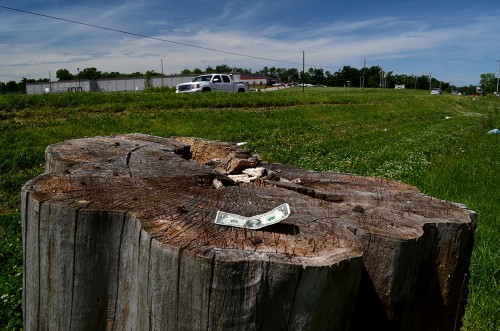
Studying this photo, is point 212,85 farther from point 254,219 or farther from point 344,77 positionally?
point 344,77

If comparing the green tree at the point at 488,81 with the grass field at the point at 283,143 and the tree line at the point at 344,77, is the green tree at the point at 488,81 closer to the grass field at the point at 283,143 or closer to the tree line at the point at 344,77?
the tree line at the point at 344,77

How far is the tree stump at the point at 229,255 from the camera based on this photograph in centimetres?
169

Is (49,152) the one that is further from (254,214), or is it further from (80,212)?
(254,214)

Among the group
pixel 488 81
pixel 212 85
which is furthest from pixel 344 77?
pixel 212 85

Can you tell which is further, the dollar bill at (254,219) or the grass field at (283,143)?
the grass field at (283,143)

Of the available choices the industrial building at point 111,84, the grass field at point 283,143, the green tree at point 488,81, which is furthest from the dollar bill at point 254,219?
the green tree at point 488,81

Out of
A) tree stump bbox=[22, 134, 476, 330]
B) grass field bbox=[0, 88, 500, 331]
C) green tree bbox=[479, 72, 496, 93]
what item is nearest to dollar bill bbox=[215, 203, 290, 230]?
tree stump bbox=[22, 134, 476, 330]

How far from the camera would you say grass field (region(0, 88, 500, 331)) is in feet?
13.6

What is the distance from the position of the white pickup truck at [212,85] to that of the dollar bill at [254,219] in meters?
26.1

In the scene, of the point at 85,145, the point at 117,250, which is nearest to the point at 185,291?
the point at 117,250

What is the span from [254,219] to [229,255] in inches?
13.8

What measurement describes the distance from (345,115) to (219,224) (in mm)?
19932

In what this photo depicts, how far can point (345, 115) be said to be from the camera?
2116 centimetres

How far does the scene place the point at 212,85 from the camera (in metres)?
28.9
